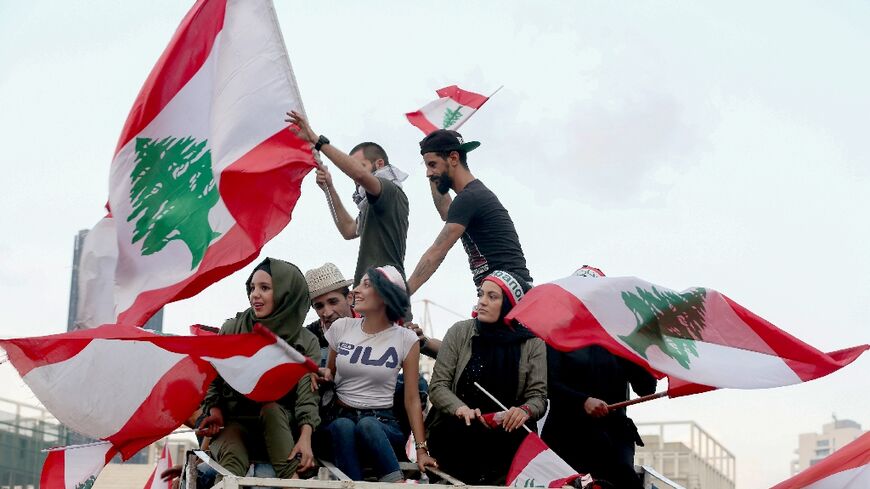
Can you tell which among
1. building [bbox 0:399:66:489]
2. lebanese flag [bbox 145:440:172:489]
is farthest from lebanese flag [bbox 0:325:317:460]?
building [bbox 0:399:66:489]

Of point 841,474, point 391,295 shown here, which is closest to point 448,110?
point 391,295

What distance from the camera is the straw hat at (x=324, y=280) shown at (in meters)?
9.98

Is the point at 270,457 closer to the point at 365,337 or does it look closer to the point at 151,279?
the point at 365,337

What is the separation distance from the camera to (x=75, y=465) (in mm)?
9133

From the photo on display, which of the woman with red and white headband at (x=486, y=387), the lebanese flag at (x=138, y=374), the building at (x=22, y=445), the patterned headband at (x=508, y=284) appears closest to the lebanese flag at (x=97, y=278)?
the lebanese flag at (x=138, y=374)

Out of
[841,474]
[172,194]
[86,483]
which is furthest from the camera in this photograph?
[172,194]

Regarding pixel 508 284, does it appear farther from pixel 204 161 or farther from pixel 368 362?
pixel 204 161

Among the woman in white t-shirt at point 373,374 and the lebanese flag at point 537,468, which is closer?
the lebanese flag at point 537,468

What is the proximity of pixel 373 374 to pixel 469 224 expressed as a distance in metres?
1.47

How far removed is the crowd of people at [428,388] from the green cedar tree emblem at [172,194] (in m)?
1.05

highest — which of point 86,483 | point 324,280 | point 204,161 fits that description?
point 204,161

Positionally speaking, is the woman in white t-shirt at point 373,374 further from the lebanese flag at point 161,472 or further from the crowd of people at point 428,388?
the lebanese flag at point 161,472

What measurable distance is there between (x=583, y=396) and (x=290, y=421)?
6.46 feet

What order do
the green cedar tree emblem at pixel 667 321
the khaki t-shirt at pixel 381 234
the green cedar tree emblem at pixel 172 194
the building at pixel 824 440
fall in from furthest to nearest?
the building at pixel 824 440, the green cedar tree emblem at pixel 172 194, the khaki t-shirt at pixel 381 234, the green cedar tree emblem at pixel 667 321
